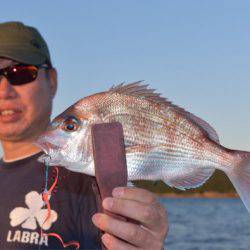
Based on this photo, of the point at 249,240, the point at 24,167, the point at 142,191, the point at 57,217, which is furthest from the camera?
the point at 249,240

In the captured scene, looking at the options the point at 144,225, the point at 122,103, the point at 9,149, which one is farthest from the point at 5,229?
the point at 122,103

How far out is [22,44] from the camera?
15.3ft

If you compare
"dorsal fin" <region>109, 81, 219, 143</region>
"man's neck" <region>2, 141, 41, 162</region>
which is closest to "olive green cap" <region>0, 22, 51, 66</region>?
"man's neck" <region>2, 141, 41, 162</region>

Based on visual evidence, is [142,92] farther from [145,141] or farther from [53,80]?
[53,80]

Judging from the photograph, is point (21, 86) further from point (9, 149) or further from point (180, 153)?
point (180, 153)

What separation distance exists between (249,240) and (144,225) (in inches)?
1183

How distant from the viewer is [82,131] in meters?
3.04

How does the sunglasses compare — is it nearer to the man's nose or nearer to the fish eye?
the man's nose

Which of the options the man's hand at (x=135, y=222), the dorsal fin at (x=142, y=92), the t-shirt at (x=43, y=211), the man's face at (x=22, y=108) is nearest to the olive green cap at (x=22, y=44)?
the man's face at (x=22, y=108)

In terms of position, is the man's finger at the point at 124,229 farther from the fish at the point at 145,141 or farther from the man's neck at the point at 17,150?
the man's neck at the point at 17,150

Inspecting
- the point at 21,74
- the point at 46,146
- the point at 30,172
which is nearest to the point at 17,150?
the point at 30,172

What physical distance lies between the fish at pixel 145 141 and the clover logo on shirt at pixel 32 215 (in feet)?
4.34

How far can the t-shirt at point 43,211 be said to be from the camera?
4.19 metres

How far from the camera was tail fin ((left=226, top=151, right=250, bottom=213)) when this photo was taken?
3.06 metres
